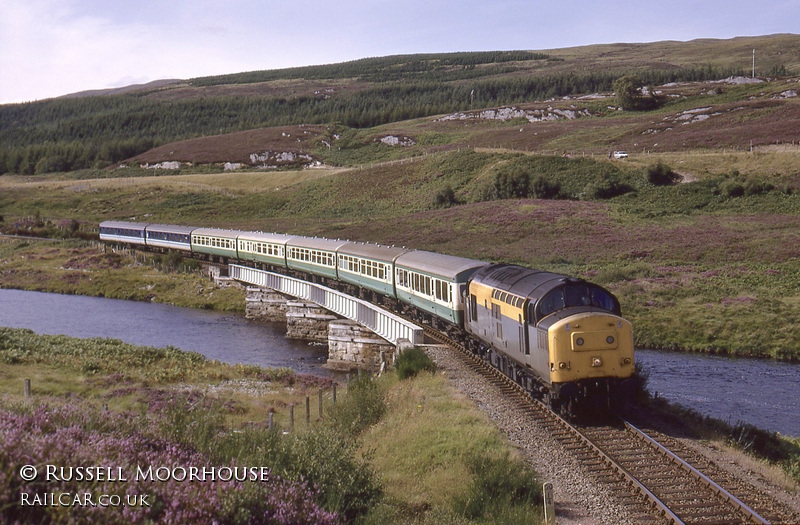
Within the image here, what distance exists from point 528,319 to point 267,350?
22.6 meters

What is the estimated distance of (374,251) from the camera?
36.7 metres

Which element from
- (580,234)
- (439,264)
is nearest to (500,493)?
(439,264)

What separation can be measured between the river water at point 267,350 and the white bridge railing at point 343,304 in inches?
101

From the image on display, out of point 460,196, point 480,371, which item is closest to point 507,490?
point 480,371

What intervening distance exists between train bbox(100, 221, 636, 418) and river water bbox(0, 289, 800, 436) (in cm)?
500

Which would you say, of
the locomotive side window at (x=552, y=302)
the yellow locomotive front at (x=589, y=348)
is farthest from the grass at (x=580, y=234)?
the locomotive side window at (x=552, y=302)

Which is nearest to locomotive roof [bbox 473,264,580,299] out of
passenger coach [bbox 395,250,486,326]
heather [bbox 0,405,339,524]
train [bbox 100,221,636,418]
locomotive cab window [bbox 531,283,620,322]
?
train [bbox 100,221,636,418]

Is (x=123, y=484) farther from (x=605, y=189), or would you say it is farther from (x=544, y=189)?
(x=544, y=189)

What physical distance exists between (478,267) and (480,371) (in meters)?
4.37

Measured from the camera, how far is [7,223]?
86438 mm

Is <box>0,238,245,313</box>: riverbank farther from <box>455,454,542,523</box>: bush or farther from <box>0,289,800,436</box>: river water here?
<box>455,454,542,523</box>: bush

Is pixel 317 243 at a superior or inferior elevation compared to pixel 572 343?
inferior

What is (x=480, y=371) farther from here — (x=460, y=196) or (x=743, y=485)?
(x=460, y=196)

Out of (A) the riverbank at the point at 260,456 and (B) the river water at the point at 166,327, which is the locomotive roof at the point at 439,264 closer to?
(A) the riverbank at the point at 260,456
